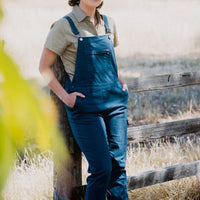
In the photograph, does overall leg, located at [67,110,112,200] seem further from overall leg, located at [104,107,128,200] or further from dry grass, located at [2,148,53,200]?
dry grass, located at [2,148,53,200]

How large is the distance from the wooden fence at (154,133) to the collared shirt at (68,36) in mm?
160

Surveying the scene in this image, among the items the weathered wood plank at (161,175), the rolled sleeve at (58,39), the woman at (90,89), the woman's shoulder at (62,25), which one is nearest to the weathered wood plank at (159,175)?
the weathered wood plank at (161,175)

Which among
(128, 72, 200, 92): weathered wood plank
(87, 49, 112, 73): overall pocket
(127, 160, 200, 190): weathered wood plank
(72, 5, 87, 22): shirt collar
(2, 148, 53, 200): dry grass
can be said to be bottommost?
(2, 148, 53, 200): dry grass

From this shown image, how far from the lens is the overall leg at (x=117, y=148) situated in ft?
6.89

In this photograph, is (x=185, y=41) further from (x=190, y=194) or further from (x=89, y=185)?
(x=89, y=185)

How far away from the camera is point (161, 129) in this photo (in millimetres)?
2914

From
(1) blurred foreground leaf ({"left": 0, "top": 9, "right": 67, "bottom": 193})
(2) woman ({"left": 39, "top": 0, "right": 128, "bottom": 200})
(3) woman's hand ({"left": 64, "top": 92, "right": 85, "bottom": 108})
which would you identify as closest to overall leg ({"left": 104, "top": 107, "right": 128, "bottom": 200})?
(2) woman ({"left": 39, "top": 0, "right": 128, "bottom": 200})

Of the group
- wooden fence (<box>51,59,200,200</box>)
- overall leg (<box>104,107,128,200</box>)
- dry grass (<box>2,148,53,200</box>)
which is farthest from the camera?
dry grass (<box>2,148,53,200</box>)

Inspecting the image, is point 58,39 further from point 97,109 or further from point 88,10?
point 97,109

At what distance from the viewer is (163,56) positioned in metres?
11.2

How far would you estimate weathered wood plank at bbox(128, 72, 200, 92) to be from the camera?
2748mm

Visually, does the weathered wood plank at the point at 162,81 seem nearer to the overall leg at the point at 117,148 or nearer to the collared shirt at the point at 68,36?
the overall leg at the point at 117,148

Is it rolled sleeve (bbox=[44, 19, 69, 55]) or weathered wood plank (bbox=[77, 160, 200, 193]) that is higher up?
rolled sleeve (bbox=[44, 19, 69, 55])

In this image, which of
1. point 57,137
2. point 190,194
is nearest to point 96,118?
point 190,194
